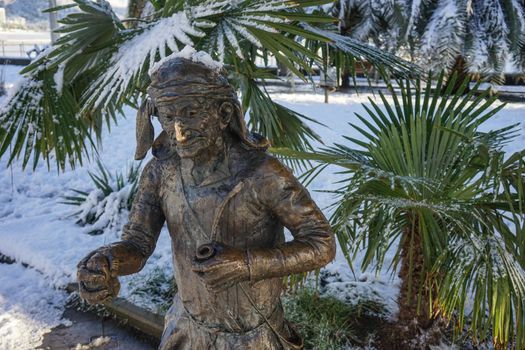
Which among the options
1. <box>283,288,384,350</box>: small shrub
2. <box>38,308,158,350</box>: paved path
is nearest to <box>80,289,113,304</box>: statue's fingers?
<box>283,288,384,350</box>: small shrub

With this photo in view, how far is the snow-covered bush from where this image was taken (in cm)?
542

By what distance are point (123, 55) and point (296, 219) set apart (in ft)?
4.99

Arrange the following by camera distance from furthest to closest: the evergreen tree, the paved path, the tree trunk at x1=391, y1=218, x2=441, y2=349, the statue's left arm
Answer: the evergreen tree → the paved path → the tree trunk at x1=391, y1=218, x2=441, y2=349 → the statue's left arm

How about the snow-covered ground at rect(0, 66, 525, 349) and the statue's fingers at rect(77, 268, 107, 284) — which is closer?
the statue's fingers at rect(77, 268, 107, 284)

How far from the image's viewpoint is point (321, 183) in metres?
5.83

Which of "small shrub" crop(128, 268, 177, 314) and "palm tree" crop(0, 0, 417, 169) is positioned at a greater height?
"palm tree" crop(0, 0, 417, 169)

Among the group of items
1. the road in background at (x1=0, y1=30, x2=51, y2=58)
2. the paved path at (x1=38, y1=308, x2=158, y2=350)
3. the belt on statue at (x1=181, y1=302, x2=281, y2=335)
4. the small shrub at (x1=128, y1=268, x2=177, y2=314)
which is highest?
the road in background at (x1=0, y1=30, x2=51, y2=58)

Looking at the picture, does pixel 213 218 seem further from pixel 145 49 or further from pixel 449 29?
pixel 449 29

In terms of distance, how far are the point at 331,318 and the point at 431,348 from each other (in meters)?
0.71

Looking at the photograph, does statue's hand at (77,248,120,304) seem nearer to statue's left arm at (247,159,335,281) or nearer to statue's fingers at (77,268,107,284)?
statue's fingers at (77,268,107,284)

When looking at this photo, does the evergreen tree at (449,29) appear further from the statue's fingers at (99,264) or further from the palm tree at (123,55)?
the statue's fingers at (99,264)

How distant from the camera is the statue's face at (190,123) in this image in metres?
1.25

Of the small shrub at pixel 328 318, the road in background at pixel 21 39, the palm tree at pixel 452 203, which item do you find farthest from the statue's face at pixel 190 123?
the road in background at pixel 21 39

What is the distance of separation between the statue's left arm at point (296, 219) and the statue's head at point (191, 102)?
6.9 inches
